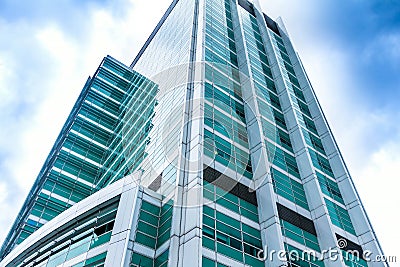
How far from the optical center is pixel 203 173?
2512cm

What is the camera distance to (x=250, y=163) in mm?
30766

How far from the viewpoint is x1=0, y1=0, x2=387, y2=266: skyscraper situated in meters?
22.7

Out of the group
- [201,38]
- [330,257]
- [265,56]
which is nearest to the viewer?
[330,257]

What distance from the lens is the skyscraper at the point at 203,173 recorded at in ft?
74.4

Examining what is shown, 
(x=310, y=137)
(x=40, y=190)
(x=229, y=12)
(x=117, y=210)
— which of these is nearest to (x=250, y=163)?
(x=117, y=210)

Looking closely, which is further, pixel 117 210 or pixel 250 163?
pixel 250 163

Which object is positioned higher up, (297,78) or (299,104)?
(297,78)

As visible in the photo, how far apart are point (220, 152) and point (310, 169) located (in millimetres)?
10804

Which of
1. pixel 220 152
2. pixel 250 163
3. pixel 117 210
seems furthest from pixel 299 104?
pixel 117 210

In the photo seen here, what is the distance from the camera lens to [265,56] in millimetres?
52781

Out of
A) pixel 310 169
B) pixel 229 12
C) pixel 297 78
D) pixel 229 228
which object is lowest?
pixel 229 228

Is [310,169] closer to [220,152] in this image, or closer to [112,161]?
[220,152]

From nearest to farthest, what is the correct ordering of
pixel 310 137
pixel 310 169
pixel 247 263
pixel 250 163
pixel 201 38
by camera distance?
1. pixel 247 263
2. pixel 250 163
3. pixel 310 169
4. pixel 201 38
5. pixel 310 137

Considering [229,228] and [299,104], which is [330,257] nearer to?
[229,228]
